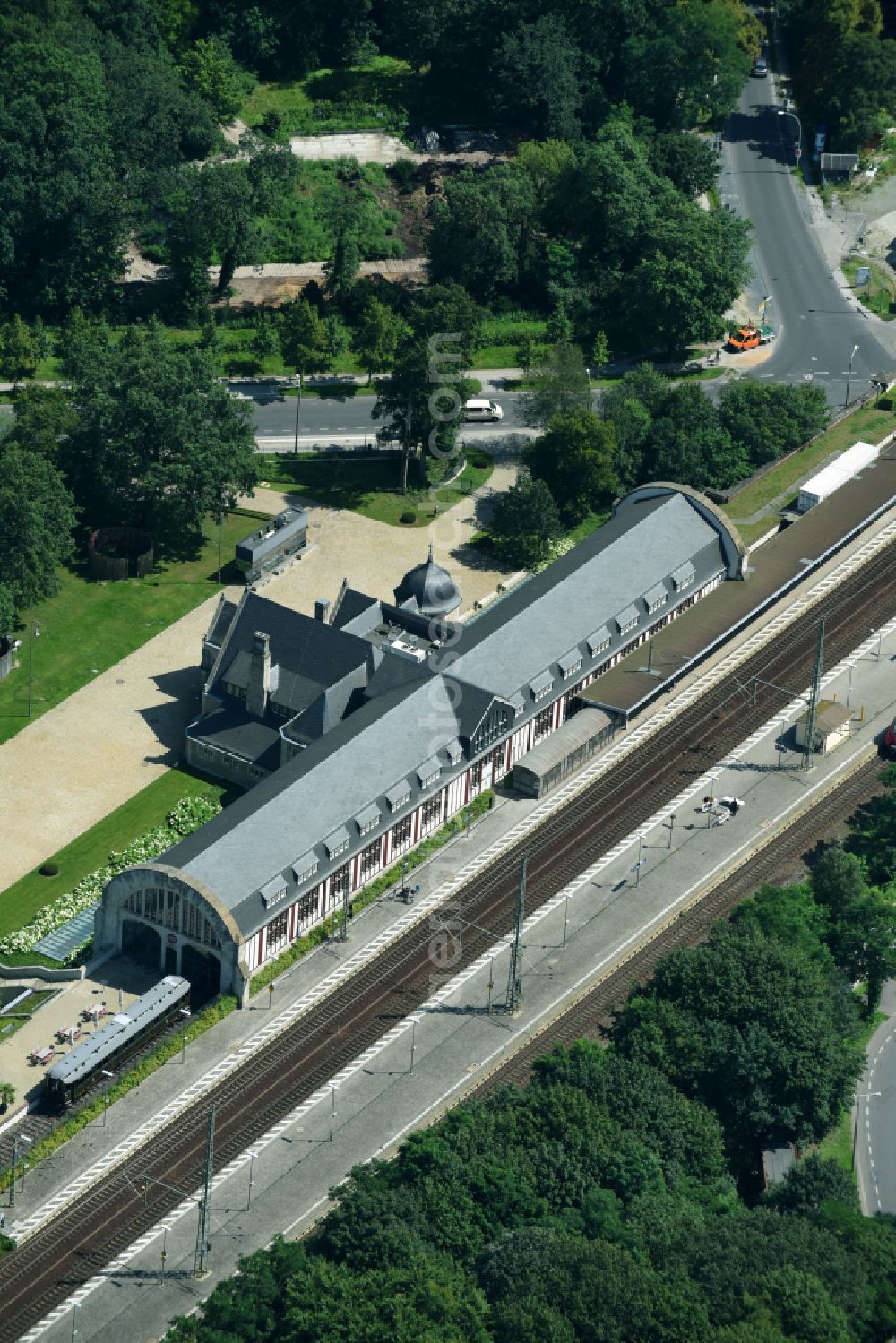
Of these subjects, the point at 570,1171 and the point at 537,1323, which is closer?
the point at 537,1323

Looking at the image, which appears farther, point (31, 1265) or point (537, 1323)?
point (31, 1265)

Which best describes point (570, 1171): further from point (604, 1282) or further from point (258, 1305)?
point (258, 1305)

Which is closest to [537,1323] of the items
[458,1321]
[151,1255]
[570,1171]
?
[458,1321]

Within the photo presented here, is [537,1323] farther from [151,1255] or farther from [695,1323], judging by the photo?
[151,1255]

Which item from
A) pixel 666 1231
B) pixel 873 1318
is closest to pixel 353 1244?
pixel 666 1231

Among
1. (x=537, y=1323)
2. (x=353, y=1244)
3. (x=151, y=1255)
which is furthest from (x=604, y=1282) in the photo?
(x=151, y=1255)

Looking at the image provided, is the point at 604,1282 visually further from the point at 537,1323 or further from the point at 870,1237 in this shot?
the point at 870,1237

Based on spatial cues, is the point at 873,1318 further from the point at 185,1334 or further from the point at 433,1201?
the point at 185,1334
